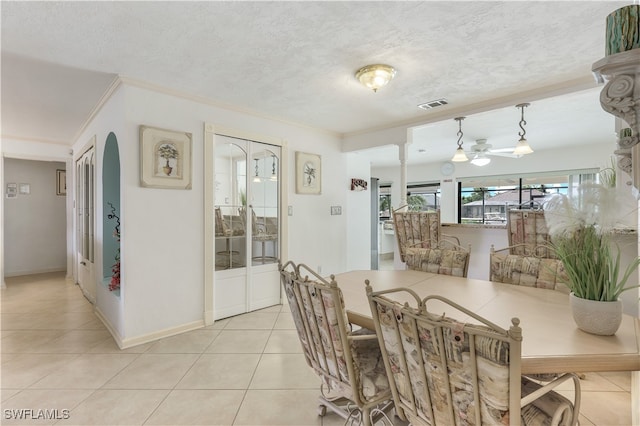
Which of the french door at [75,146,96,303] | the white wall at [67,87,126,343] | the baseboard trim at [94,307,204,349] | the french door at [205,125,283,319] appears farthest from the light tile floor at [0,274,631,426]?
the french door at [75,146,96,303]

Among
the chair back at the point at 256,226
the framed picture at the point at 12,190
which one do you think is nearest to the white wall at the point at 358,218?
the chair back at the point at 256,226

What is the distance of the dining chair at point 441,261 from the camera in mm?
2297

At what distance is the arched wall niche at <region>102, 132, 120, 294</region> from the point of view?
131 inches

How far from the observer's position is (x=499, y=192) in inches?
265

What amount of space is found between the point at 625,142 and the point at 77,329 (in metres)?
4.33

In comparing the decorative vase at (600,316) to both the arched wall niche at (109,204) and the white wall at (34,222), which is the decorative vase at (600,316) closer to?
the arched wall niche at (109,204)

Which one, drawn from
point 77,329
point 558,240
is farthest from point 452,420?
point 77,329

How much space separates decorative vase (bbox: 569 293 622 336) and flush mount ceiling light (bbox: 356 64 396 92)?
2.03 meters

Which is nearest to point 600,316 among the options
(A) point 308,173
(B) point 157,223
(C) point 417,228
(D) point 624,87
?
(D) point 624,87

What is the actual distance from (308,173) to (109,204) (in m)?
2.45

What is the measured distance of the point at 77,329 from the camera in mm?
3049

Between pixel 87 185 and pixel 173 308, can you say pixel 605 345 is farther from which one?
pixel 87 185

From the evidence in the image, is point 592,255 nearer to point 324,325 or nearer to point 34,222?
point 324,325

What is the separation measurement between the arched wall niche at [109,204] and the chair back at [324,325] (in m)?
2.90
